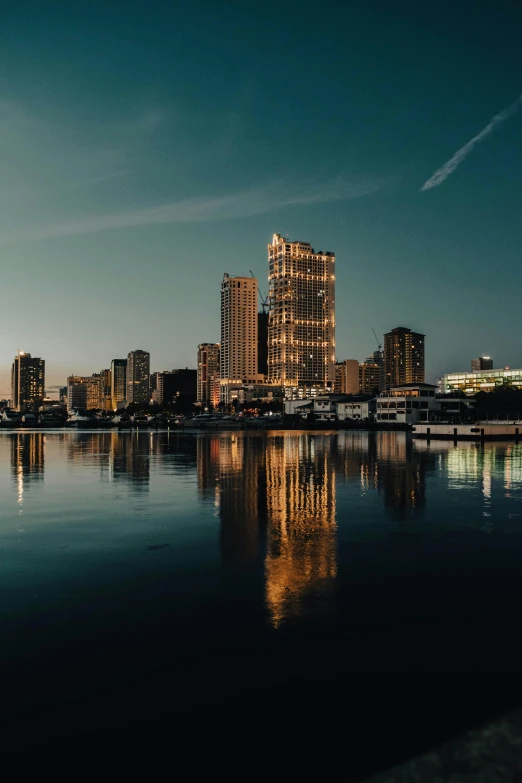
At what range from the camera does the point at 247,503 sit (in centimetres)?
2234

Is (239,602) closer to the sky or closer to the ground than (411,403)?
closer to the ground

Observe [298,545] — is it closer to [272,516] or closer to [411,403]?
[272,516]

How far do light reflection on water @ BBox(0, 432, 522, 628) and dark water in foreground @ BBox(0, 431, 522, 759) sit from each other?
100 mm

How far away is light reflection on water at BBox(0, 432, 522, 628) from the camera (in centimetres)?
1270

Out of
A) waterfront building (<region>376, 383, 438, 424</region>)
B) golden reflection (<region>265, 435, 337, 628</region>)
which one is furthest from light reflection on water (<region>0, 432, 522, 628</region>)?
waterfront building (<region>376, 383, 438, 424</region>)

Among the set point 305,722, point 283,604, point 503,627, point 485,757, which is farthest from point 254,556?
point 485,757

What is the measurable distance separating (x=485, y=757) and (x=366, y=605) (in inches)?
178

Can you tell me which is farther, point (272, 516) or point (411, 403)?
point (411, 403)

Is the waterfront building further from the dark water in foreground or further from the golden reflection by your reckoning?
the dark water in foreground

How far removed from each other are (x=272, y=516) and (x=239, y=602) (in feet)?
30.0

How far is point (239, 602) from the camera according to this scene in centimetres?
1038

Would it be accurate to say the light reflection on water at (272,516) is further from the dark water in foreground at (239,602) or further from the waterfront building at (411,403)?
the waterfront building at (411,403)

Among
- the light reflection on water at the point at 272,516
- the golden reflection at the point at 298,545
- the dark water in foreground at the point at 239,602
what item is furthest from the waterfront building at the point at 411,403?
the dark water in foreground at the point at 239,602

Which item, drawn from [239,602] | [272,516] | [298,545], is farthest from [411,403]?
[239,602]
